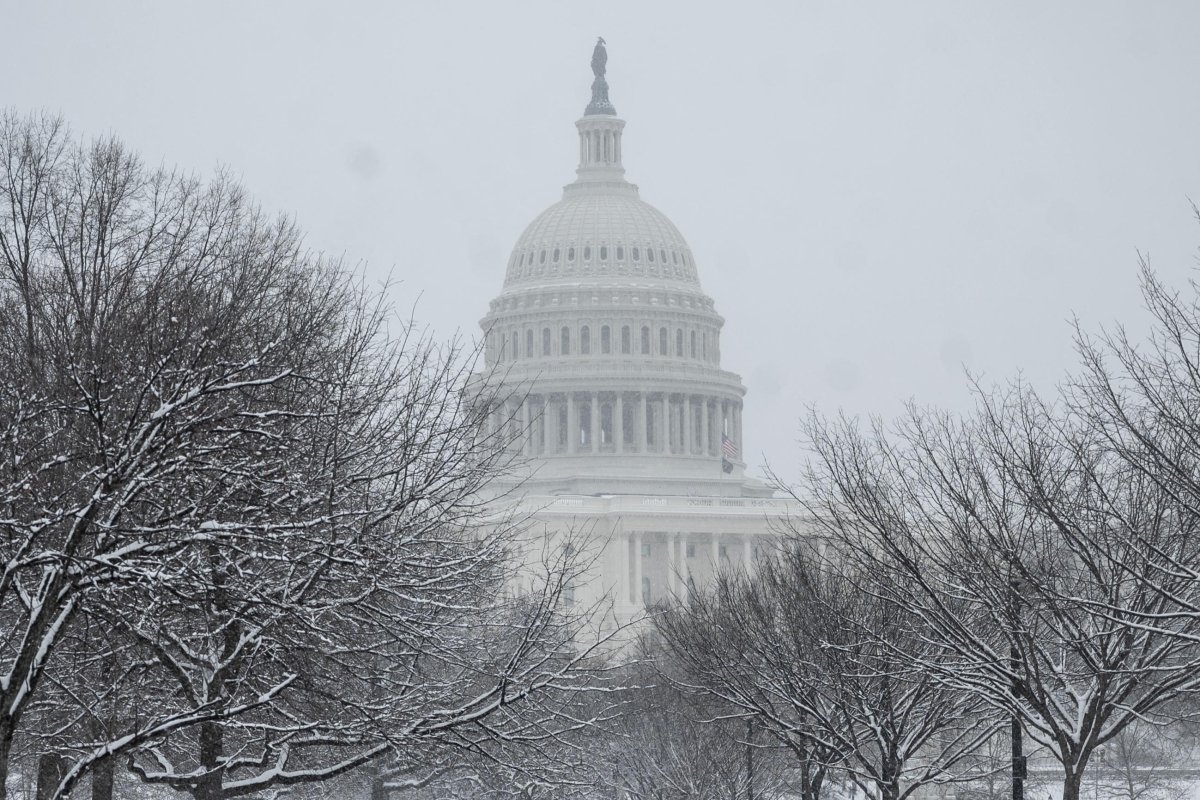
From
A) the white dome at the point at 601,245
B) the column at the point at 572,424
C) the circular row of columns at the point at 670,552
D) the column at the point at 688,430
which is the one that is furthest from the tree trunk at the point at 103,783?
the white dome at the point at 601,245

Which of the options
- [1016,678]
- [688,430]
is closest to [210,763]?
[1016,678]

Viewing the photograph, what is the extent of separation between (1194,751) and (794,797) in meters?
31.1

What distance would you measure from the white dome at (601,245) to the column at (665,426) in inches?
452

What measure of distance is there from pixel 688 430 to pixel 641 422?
387 centimetres

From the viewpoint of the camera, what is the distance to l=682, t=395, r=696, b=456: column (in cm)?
15950

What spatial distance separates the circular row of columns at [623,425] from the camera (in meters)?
158

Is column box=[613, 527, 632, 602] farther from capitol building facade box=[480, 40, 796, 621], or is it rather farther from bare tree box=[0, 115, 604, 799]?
bare tree box=[0, 115, 604, 799]

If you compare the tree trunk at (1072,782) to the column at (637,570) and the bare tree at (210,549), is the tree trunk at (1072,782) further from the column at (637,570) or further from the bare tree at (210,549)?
the column at (637,570)

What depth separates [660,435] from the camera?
15888 centimetres

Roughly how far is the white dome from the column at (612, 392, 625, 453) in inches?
473

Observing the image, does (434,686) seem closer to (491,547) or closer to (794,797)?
(491,547)

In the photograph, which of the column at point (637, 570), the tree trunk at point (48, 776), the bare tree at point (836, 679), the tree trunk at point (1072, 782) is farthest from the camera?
the column at point (637, 570)

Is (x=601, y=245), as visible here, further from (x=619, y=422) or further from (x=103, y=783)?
(x=103, y=783)

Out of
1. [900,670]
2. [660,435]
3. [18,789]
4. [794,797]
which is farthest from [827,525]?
[660,435]
